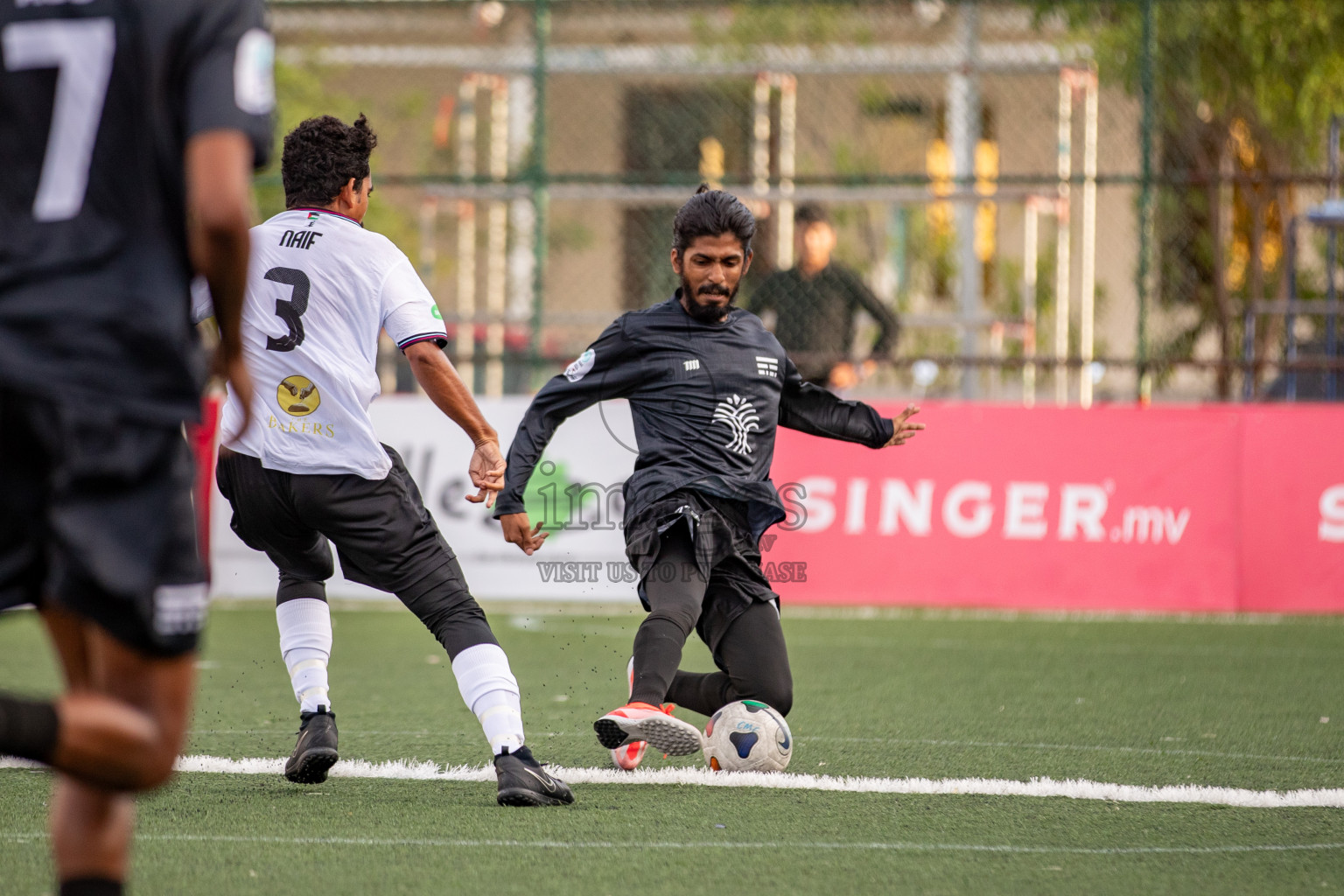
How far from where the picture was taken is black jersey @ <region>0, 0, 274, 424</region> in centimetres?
253

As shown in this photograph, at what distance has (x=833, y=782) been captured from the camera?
486 cm

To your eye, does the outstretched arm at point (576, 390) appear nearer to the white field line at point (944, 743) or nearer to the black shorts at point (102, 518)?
the white field line at point (944, 743)

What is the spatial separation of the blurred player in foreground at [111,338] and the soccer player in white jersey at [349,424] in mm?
1819

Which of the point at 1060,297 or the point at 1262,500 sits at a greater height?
the point at 1060,297

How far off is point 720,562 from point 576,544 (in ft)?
14.8

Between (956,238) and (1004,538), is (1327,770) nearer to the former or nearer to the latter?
(1004,538)

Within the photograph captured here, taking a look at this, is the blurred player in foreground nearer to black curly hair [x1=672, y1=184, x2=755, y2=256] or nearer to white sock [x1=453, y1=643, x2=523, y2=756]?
white sock [x1=453, y1=643, x2=523, y2=756]

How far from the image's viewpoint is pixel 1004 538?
9688 mm

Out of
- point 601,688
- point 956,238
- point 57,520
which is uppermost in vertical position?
point 956,238

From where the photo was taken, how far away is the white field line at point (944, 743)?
5422 mm

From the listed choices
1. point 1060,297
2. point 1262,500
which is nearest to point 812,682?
point 1262,500

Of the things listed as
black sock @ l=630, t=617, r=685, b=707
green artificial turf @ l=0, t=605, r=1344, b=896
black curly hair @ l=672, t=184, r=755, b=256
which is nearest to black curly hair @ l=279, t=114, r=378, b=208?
black curly hair @ l=672, t=184, r=755, b=256

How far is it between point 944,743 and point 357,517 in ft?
7.37

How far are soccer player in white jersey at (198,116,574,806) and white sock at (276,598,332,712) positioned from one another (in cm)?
39
